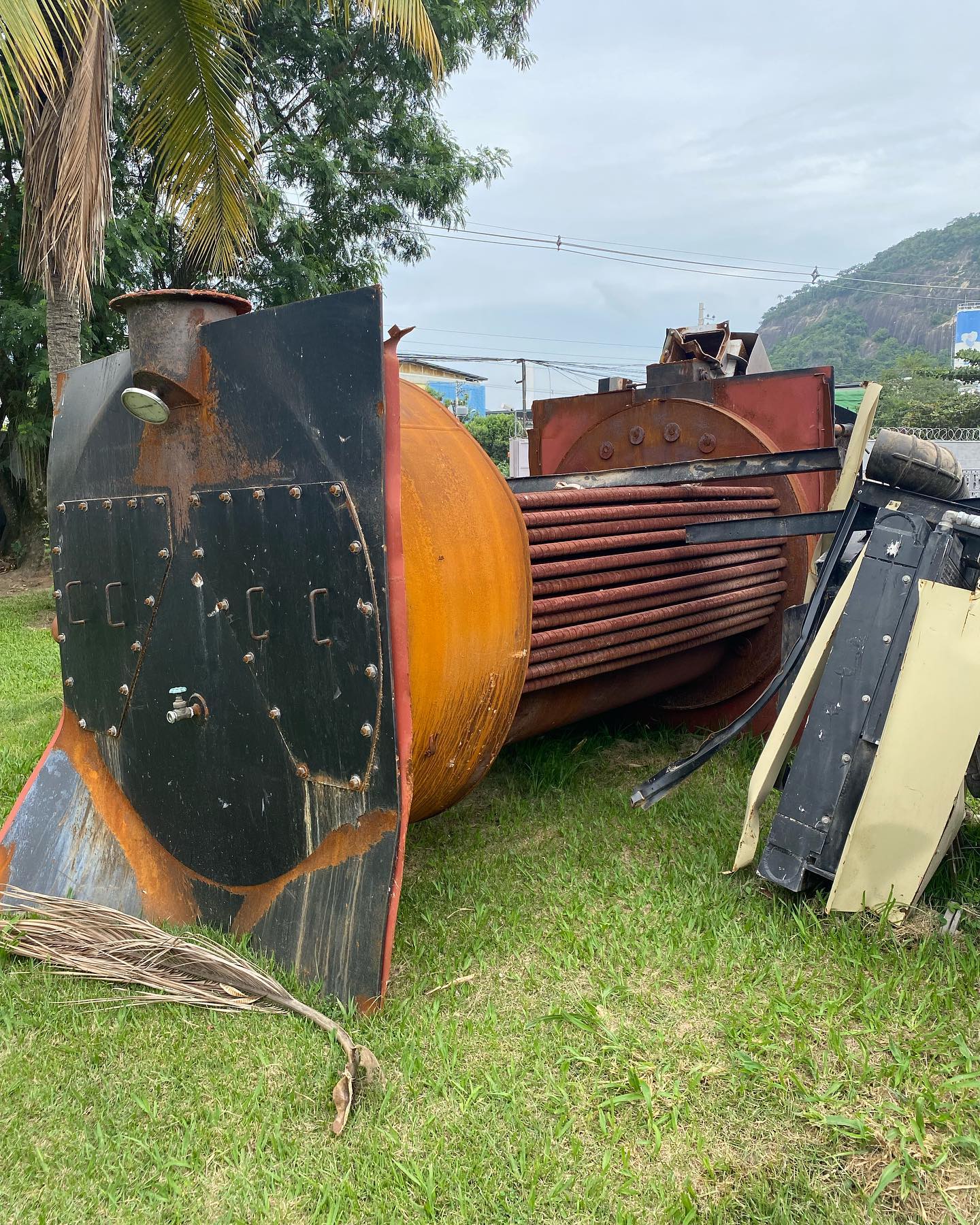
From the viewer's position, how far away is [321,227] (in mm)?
11672

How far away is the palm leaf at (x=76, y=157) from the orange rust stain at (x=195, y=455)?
4.14 m

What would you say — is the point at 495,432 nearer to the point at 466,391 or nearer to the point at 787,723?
the point at 466,391

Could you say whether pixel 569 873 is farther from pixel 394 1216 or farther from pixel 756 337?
pixel 756 337

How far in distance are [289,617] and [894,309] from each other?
12435cm

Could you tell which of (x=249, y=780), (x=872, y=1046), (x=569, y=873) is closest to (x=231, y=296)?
(x=249, y=780)

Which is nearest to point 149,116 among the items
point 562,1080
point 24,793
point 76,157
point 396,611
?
point 76,157

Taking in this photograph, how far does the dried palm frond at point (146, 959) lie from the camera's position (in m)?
2.14

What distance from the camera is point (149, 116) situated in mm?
6043

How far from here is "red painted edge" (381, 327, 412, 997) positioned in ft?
6.70

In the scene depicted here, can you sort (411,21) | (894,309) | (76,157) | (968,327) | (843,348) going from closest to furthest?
1. (411,21)
2. (76,157)
3. (968,327)
4. (843,348)
5. (894,309)

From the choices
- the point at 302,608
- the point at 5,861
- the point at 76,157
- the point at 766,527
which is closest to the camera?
the point at 302,608

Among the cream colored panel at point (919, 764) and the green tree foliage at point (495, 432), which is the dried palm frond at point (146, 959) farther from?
the green tree foliage at point (495, 432)

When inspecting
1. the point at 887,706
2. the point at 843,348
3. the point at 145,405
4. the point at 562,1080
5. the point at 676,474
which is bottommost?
the point at 562,1080

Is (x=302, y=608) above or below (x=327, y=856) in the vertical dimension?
above
